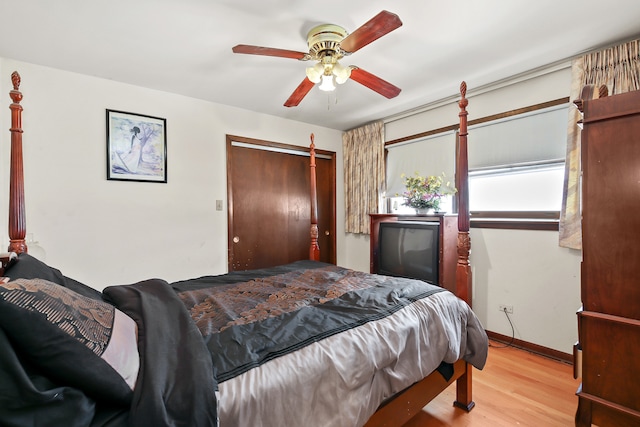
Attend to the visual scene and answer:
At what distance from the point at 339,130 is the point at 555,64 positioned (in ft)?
8.29

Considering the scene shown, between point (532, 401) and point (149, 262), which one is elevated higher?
point (149, 262)

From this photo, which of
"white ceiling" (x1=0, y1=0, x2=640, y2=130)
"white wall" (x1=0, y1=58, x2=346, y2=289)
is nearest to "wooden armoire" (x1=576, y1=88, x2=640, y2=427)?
"white ceiling" (x1=0, y1=0, x2=640, y2=130)

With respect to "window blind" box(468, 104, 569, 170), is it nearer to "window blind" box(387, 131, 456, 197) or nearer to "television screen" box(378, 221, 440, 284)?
"window blind" box(387, 131, 456, 197)

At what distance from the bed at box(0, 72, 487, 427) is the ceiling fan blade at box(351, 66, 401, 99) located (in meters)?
0.59

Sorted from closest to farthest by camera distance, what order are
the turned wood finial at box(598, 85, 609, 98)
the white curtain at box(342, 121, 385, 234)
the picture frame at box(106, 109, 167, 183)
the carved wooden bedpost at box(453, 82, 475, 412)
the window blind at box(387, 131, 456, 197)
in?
the turned wood finial at box(598, 85, 609, 98), the carved wooden bedpost at box(453, 82, 475, 412), the picture frame at box(106, 109, 167, 183), the window blind at box(387, 131, 456, 197), the white curtain at box(342, 121, 385, 234)

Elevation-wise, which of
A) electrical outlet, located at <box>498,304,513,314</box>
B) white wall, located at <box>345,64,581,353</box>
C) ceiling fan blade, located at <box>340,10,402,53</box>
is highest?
ceiling fan blade, located at <box>340,10,402,53</box>

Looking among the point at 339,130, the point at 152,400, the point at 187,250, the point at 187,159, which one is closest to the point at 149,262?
the point at 187,250

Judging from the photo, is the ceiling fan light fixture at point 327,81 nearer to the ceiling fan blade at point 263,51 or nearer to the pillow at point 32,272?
the ceiling fan blade at point 263,51

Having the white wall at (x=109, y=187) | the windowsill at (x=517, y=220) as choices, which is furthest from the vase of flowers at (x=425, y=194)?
the white wall at (x=109, y=187)

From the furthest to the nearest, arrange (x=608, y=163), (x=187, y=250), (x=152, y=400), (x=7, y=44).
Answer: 1. (x=187, y=250)
2. (x=7, y=44)
3. (x=608, y=163)
4. (x=152, y=400)

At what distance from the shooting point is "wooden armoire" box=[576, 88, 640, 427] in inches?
50.5

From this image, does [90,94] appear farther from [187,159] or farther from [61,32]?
[187,159]

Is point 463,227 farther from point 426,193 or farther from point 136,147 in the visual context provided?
point 136,147

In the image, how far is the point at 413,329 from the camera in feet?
4.58
